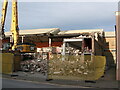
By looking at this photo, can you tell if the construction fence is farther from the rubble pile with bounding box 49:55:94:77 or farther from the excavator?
the excavator

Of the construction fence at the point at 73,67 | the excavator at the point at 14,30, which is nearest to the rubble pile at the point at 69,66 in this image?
the construction fence at the point at 73,67

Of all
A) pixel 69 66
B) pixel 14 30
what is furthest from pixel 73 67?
pixel 14 30

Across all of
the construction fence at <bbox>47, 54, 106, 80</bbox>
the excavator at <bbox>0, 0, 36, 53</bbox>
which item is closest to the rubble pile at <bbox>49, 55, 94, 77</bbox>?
the construction fence at <bbox>47, 54, 106, 80</bbox>

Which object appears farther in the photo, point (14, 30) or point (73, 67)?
point (14, 30)

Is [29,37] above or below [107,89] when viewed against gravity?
above

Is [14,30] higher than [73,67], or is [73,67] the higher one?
[14,30]

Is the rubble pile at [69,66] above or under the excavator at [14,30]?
under

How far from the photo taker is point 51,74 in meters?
15.1

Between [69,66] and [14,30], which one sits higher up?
[14,30]

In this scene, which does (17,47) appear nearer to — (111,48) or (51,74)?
(51,74)

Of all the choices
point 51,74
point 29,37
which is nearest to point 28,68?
point 51,74

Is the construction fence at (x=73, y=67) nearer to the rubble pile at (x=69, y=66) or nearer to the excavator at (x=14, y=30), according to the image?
the rubble pile at (x=69, y=66)

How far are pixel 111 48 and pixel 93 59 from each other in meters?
25.6

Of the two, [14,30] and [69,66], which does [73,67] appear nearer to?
[69,66]
